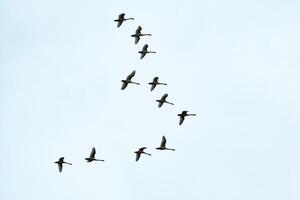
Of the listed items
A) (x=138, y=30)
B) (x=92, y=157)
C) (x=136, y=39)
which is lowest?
(x=92, y=157)

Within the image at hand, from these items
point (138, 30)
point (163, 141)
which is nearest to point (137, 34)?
point (138, 30)

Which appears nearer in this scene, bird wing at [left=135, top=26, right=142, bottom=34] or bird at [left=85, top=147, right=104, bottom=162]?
bird at [left=85, top=147, right=104, bottom=162]

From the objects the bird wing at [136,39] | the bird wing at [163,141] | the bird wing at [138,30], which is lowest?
the bird wing at [163,141]

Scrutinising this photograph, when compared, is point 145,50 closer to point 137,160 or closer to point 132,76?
point 132,76

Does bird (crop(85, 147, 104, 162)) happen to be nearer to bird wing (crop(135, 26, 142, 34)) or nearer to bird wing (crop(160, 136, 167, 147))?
bird wing (crop(160, 136, 167, 147))

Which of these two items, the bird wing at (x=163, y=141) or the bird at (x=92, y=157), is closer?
the bird at (x=92, y=157)

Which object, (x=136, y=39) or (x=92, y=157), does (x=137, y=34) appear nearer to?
(x=136, y=39)

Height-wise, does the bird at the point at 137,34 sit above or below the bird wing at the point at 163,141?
above

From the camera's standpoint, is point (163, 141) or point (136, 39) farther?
point (136, 39)

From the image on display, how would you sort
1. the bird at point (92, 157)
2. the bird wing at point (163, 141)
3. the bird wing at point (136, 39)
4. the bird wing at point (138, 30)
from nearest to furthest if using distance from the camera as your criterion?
the bird at point (92, 157)
the bird wing at point (163, 141)
the bird wing at point (136, 39)
the bird wing at point (138, 30)

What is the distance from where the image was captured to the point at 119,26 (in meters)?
192

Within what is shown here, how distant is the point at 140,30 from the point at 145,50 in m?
3.19

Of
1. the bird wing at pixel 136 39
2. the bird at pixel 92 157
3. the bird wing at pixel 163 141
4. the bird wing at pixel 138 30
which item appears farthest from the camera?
the bird wing at pixel 138 30

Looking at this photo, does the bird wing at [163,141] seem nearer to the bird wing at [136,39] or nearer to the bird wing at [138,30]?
the bird wing at [136,39]
